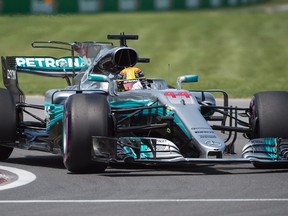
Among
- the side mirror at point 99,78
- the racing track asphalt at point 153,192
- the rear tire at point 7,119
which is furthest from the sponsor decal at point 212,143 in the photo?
the rear tire at point 7,119

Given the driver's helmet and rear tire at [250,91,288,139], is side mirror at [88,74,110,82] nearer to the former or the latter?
the driver's helmet

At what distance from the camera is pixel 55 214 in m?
9.05

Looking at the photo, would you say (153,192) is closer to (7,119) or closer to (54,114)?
(54,114)

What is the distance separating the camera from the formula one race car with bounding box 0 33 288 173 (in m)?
11.8

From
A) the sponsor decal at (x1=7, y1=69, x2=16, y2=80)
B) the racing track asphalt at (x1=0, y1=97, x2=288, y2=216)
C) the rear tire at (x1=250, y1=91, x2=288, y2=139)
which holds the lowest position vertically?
the racing track asphalt at (x1=0, y1=97, x2=288, y2=216)

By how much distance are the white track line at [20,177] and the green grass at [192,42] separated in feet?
37.8

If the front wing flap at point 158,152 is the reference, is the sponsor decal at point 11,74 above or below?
above

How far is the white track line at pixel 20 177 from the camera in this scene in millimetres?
11148

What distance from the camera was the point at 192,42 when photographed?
39.1 meters

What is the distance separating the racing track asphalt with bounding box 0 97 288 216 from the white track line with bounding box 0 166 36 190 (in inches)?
4.3

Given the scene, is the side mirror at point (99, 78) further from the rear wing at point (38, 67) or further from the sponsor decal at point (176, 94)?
the rear wing at point (38, 67)

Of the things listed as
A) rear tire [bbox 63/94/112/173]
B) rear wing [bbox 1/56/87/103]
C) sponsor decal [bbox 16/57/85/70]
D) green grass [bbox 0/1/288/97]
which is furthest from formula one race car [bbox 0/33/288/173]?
green grass [bbox 0/1/288/97]

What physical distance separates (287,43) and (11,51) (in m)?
10.7

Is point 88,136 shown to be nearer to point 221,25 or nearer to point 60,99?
point 60,99
